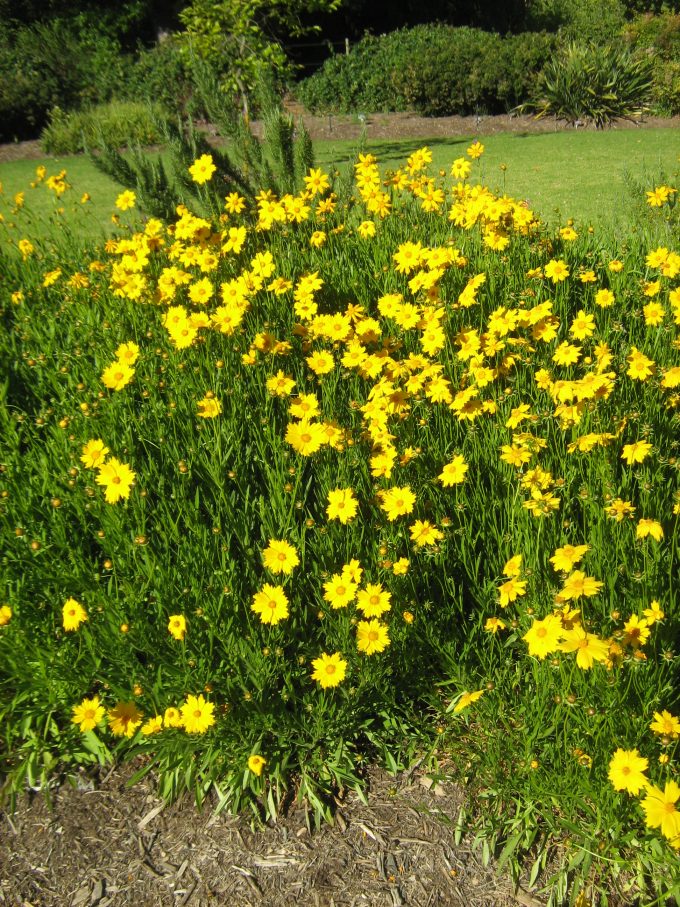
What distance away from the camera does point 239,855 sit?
2.05m

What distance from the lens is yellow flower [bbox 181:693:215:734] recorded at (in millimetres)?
1914

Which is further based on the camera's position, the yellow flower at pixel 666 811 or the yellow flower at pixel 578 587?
the yellow flower at pixel 578 587

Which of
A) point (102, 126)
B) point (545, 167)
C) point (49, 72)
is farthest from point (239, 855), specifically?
point (49, 72)

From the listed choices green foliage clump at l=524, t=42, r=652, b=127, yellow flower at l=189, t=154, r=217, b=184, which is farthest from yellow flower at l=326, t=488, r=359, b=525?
green foliage clump at l=524, t=42, r=652, b=127

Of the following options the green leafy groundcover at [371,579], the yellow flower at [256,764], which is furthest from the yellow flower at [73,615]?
the yellow flower at [256,764]

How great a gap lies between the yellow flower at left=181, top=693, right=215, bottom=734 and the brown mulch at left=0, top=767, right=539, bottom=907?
0.38 meters

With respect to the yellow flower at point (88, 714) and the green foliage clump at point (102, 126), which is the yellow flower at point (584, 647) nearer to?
the yellow flower at point (88, 714)

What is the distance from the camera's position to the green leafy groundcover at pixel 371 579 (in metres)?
1.88

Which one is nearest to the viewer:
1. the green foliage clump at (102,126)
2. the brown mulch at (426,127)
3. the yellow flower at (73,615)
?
the yellow flower at (73,615)

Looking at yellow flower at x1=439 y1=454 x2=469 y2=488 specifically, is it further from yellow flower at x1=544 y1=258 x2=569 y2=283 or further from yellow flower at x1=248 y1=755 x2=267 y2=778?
yellow flower at x1=544 y1=258 x2=569 y2=283

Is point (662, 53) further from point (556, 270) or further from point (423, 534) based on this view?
point (423, 534)

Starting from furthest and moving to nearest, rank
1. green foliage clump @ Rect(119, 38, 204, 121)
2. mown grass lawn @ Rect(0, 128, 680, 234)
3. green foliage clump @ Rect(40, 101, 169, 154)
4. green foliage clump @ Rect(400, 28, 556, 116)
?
green foliage clump @ Rect(119, 38, 204, 121)
green foliage clump @ Rect(40, 101, 169, 154)
green foliage clump @ Rect(400, 28, 556, 116)
mown grass lawn @ Rect(0, 128, 680, 234)

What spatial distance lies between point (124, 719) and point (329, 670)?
0.57m

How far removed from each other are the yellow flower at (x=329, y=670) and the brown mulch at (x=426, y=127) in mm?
12405
